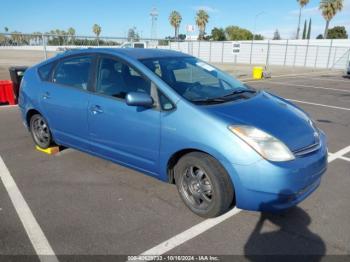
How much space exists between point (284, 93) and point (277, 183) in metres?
10.5

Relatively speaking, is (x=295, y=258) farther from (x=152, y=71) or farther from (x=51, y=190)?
(x=51, y=190)

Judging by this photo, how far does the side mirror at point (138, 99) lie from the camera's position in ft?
11.1

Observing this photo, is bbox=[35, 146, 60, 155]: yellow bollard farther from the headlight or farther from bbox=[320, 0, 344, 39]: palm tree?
bbox=[320, 0, 344, 39]: palm tree

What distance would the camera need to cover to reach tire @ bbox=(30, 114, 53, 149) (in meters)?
5.07

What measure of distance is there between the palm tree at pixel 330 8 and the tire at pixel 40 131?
56549mm

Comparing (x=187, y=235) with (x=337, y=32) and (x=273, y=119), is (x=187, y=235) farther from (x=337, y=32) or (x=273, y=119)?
(x=337, y=32)

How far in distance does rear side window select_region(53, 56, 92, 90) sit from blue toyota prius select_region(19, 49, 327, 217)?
0.01m

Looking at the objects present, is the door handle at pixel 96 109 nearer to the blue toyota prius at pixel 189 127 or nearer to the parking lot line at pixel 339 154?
the blue toyota prius at pixel 189 127

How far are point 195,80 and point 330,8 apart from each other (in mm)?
58524

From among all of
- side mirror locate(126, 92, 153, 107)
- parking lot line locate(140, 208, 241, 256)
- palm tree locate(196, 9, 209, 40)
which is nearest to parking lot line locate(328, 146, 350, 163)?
parking lot line locate(140, 208, 241, 256)

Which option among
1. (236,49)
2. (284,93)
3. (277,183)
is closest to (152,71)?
(277,183)

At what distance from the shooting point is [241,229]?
319 centimetres

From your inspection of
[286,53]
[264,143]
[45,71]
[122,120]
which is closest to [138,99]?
[122,120]

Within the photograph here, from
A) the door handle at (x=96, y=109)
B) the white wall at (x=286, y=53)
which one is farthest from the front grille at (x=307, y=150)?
the white wall at (x=286, y=53)
